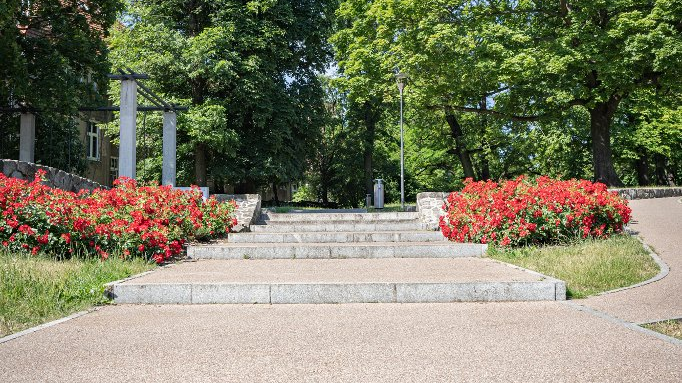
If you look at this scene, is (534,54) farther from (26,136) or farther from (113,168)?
(113,168)

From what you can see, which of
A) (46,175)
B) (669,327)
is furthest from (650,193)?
(46,175)

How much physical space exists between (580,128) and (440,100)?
12.0 meters

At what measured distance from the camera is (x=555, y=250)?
8.12 metres

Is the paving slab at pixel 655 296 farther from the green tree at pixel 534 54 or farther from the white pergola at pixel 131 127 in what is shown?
the white pergola at pixel 131 127

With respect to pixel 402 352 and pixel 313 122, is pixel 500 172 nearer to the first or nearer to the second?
pixel 313 122

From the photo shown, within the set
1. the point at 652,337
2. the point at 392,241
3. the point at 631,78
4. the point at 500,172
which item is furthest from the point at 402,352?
the point at 500,172

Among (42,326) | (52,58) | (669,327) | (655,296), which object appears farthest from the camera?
(52,58)

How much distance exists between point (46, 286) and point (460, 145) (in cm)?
2487

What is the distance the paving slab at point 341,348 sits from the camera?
135 inches

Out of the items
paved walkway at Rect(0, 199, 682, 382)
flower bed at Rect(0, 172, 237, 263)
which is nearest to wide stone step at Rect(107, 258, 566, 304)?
paved walkway at Rect(0, 199, 682, 382)

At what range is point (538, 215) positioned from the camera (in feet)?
29.6

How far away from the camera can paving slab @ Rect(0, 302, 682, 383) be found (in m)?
3.42

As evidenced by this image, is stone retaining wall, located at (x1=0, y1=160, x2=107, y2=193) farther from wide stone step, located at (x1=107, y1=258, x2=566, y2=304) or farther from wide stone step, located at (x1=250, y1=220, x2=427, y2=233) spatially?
wide stone step, located at (x1=107, y1=258, x2=566, y2=304)

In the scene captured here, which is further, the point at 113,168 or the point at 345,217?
the point at 113,168
